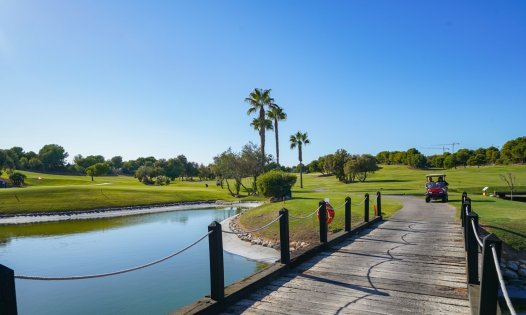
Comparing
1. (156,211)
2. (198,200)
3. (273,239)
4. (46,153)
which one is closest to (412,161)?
(198,200)

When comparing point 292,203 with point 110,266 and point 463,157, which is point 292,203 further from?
point 463,157

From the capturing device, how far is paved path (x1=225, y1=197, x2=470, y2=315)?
18.7ft

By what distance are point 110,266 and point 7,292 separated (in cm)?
1437

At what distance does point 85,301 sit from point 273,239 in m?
9.93

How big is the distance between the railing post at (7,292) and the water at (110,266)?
8177mm

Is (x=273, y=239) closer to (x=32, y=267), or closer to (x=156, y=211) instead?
(x=32, y=267)

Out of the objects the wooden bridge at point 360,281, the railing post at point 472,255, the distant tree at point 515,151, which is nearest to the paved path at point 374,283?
the wooden bridge at point 360,281

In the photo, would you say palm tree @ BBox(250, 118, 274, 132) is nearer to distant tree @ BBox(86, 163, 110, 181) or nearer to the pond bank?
the pond bank

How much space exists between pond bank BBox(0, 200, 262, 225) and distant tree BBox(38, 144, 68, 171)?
9099 centimetres

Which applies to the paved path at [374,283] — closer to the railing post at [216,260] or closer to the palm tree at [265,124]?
the railing post at [216,260]

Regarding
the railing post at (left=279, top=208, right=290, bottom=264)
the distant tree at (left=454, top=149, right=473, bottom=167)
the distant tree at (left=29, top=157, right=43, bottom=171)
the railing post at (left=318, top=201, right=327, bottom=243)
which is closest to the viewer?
the railing post at (left=279, top=208, right=290, bottom=264)

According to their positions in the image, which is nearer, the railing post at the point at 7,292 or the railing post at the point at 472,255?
the railing post at the point at 7,292

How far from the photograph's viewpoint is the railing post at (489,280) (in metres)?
4.28

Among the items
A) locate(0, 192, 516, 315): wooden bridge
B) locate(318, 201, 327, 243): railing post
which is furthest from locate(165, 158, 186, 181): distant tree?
locate(0, 192, 516, 315): wooden bridge
